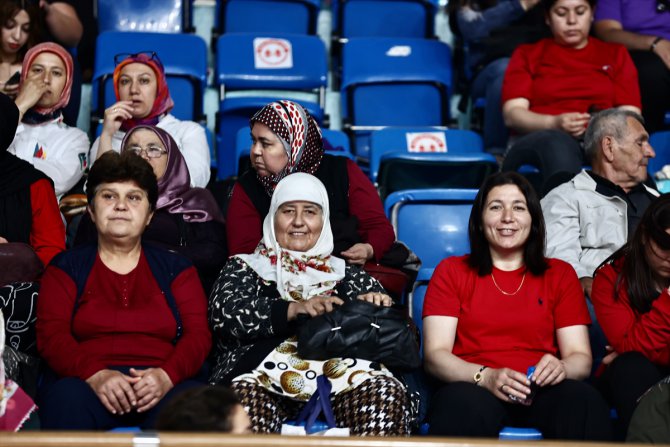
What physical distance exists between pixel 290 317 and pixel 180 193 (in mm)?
892

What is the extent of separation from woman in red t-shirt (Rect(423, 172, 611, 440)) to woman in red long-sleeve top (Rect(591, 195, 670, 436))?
3.2 inches

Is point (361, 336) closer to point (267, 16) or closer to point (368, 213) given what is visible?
point (368, 213)

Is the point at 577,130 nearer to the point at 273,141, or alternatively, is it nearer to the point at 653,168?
the point at 653,168

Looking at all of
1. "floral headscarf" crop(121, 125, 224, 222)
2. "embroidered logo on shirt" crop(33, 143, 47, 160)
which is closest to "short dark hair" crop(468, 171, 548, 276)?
"floral headscarf" crop(121, 125, 224, 222)

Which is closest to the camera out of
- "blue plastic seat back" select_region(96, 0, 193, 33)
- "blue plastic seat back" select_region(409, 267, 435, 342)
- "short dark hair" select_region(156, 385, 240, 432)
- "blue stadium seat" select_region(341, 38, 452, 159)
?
"short dark hair" select_region(156, 385, 240, 432)

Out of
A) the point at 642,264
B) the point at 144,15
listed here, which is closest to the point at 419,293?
the point at 642,264

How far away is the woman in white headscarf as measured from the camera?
312 cm

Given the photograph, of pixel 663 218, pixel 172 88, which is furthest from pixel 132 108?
pixel 663 218

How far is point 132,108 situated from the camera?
14.8 feet

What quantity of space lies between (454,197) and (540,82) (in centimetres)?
111

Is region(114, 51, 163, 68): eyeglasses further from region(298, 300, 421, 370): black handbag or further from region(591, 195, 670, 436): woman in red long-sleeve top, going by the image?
region(591, 195, 670, 436): woman in red long-sleeve top

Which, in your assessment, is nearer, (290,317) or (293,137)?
(290,317)

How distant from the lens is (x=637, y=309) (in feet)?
11.0

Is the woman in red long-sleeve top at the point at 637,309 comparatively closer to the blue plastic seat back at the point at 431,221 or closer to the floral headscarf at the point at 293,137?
the blue plastic seat back at the point at 431,221
